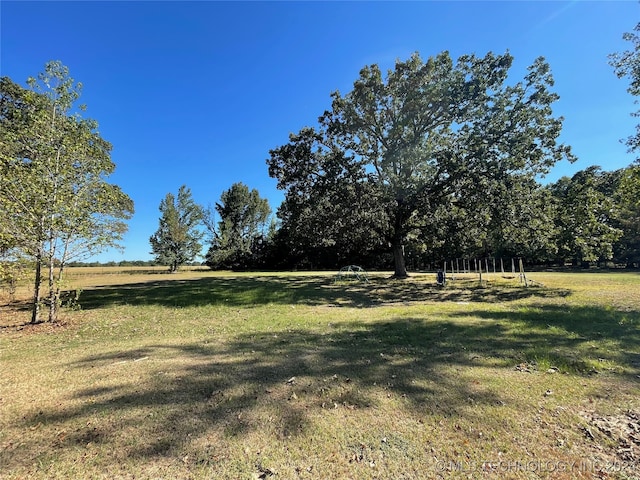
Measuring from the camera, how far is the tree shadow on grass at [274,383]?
117 inches

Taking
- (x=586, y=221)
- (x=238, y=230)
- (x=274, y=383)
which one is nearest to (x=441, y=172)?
(x=586, y=221)

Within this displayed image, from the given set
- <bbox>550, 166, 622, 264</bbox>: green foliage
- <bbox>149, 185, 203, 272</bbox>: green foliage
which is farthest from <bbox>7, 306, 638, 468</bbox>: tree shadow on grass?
<bbox>149, 185, 203, 272</bbox>: green foliage

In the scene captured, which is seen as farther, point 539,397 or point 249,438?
point 539,397

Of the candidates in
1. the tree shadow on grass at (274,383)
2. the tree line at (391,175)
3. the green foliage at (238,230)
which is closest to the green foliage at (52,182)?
the tree line at (391,175)

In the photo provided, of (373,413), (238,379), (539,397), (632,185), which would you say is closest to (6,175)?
(238,379)

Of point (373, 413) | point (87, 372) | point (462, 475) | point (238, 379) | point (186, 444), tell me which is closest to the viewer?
point (462, 475)

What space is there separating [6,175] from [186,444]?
8.72 m

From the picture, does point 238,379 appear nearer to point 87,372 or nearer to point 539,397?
point 87,372

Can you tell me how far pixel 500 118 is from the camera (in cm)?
1527

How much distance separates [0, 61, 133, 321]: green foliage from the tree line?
0.10 feet

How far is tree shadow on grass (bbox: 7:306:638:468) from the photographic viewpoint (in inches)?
117

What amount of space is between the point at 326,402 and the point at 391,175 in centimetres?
1573

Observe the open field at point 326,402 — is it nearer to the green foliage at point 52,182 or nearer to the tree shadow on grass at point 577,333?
the tree shadow on grass at point 577,333

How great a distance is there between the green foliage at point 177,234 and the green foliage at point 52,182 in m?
33.0
